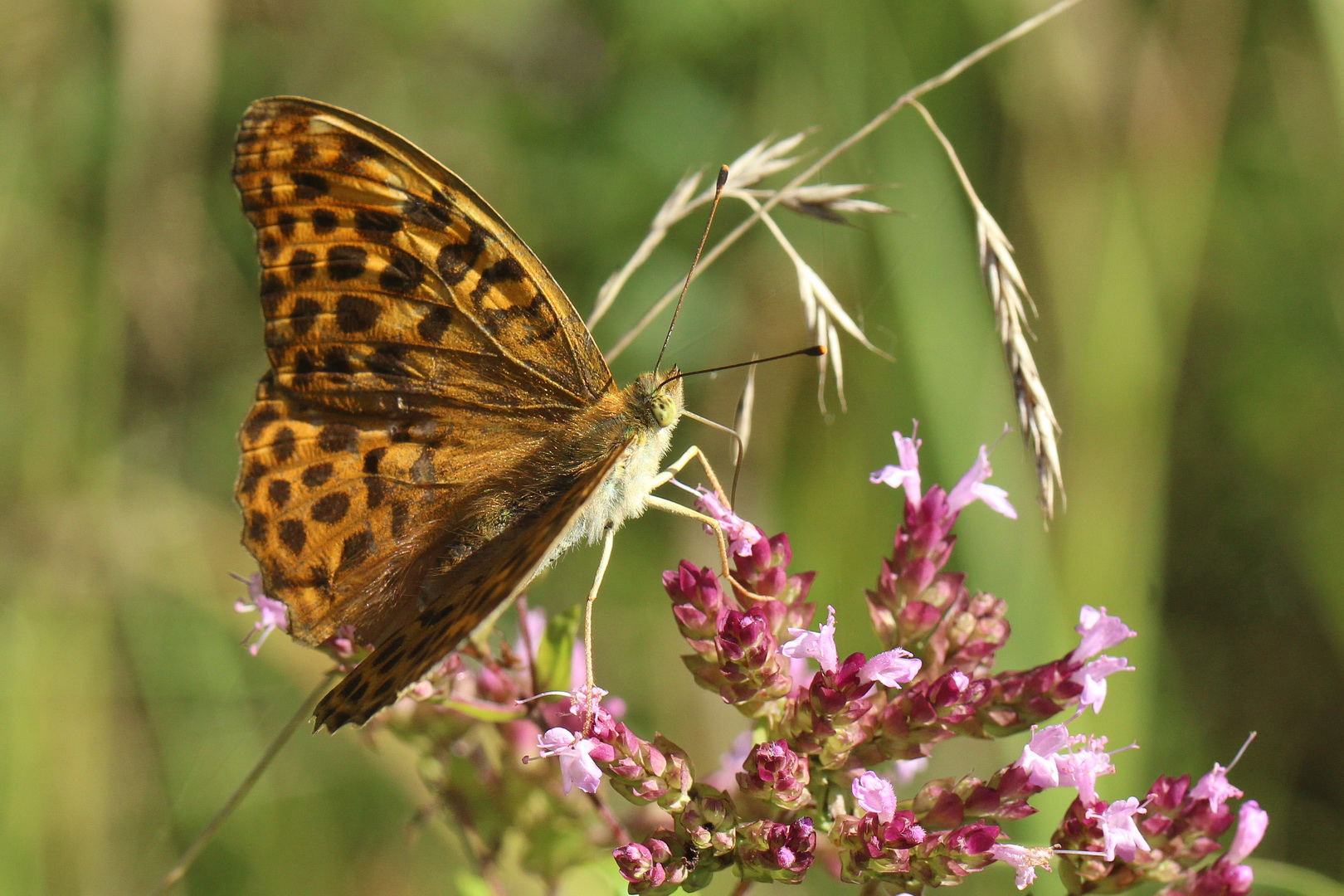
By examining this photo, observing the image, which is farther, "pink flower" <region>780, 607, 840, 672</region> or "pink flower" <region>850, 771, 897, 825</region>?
"pink flower" <region>780, 607, 840, 672</region>

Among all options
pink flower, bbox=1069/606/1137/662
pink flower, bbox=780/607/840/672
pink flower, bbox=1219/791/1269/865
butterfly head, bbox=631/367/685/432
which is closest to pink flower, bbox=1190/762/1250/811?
pink flower, bbox=1219/791/1269/865

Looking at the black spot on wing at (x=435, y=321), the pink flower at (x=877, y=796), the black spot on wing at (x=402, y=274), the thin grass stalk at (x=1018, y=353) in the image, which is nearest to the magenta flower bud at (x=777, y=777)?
the pink flower at (x=877, y=796)

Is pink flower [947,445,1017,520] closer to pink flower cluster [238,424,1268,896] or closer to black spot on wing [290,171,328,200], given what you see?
pink flower cluster [238,424,1268,896]

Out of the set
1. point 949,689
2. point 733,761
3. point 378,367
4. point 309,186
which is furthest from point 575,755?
point 309,186

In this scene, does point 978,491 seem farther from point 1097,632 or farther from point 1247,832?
point 1247,832

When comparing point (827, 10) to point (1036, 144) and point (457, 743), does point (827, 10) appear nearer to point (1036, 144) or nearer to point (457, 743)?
point (1036, 144)

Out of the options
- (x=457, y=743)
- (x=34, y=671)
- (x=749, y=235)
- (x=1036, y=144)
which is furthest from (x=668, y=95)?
(x=34, y=671)
